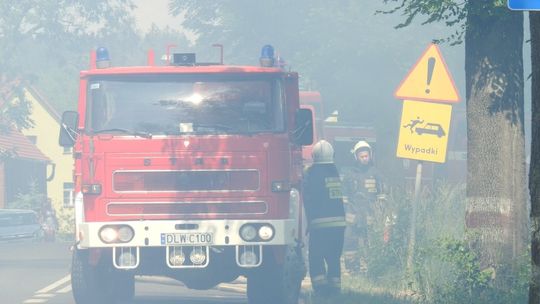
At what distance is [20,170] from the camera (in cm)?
7019

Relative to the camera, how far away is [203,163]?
13.7m

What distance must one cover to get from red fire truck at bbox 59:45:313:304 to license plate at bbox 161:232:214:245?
0.01 meters

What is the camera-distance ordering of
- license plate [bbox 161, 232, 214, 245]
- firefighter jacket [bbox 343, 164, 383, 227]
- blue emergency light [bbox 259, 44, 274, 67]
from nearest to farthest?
license plate [bbox 161, 232, 214, 245] < blue emergency light [bbox 259, 44, 274, 67] < firefighter jacket [bbox 343, 164, 383, 227]

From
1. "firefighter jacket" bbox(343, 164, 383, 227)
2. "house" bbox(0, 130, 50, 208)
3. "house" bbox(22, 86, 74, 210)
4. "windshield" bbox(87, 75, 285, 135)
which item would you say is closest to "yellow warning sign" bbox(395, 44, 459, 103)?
"windshield" bbox(87, 75, 285, 135)

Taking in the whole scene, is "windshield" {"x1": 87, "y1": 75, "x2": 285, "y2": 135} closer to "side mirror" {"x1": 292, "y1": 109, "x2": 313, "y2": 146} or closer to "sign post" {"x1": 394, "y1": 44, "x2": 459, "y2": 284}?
"side mirror" {"x1": 292, "y1": 109, "x2": 313, "y2": 146}

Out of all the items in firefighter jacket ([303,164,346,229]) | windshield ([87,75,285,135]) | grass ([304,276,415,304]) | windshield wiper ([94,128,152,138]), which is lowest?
grass ([304,276,415,304])

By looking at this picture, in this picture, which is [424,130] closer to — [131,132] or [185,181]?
[185,181]

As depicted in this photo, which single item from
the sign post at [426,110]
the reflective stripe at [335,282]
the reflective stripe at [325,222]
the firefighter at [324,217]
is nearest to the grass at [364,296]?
the reflective stripe at [335,282]

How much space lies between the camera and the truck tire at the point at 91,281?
46.1 feet

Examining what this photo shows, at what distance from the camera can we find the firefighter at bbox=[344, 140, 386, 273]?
1870cm

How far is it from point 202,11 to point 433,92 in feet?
126

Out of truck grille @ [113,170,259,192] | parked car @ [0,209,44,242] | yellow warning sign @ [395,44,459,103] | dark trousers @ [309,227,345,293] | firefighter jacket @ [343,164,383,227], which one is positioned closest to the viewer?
truck grille @ [113,170,259,192]

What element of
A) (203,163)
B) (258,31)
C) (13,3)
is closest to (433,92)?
(203,163)

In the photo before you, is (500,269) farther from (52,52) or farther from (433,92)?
(52,52)
